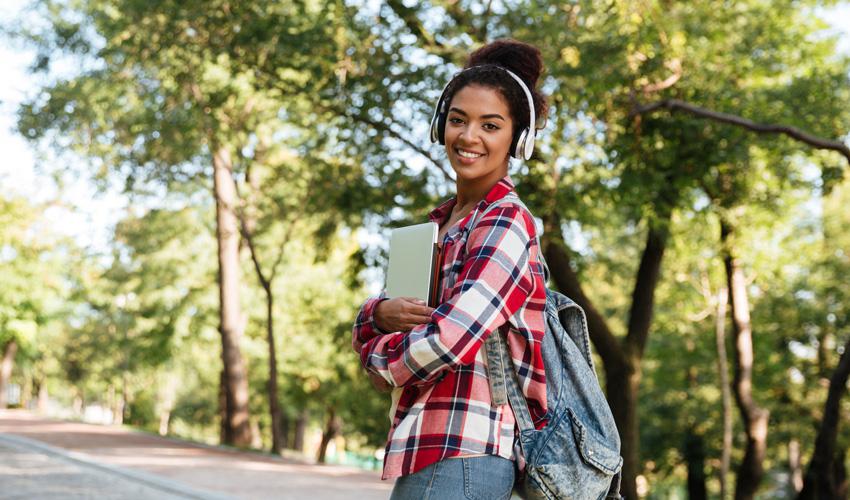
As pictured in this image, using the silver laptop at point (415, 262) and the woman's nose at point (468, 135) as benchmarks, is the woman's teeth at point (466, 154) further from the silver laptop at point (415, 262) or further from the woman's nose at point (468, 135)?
the silver laptop at point (415, 262)

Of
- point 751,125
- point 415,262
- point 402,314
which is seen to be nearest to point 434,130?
point 415,262

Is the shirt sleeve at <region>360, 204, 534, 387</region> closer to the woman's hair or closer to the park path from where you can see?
the woman's hair

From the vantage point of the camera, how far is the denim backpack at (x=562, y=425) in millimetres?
1955

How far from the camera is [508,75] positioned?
2.22 meters

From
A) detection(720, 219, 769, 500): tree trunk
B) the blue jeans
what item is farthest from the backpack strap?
detection(720, 219, 769, 500): tree trunk

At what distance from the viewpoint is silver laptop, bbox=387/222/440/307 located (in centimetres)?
205

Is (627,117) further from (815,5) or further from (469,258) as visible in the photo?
(469,258)

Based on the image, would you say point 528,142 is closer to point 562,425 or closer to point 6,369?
point 562,425

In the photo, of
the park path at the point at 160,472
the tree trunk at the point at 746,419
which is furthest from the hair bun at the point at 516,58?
the tree trunk at the point at 746,419

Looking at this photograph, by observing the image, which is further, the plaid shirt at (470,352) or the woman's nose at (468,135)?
the woman's nose at (468,135)

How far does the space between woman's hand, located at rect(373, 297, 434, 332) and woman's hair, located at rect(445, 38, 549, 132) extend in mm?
544

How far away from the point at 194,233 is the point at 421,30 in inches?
566

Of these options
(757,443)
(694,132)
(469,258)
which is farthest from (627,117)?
(469,258)

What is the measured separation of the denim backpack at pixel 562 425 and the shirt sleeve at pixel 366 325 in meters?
0.32
